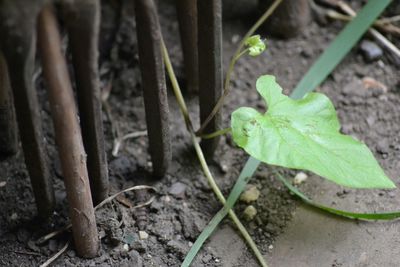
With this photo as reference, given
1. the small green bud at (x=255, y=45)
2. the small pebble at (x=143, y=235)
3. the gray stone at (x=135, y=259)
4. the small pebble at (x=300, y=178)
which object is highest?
the small green bud at (x=255, y=45)

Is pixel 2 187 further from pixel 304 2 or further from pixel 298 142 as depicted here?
pixel 304 2

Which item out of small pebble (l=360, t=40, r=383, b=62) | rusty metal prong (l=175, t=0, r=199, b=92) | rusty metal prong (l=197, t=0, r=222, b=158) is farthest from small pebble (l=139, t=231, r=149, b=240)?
small pebble (l=360, t=40, r=383, b=62)

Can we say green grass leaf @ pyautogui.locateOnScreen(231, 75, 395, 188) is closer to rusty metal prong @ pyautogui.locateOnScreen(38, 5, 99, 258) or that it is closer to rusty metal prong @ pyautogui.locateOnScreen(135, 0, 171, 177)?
rusty metal prong @ pyautogui.locateOnScreen(135, 0, 171, 177)

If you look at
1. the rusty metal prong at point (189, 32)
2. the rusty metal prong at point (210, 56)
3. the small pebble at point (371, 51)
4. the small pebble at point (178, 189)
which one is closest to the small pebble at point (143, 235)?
the small pebble at point (178, 189)

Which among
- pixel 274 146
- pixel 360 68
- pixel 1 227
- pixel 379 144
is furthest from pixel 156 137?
pixel 360 68

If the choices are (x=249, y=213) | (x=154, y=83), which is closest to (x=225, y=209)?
(x=249, y=213)

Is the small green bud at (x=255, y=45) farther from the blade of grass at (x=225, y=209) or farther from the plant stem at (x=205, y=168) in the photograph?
the blade of grass at (x=225, y=209)

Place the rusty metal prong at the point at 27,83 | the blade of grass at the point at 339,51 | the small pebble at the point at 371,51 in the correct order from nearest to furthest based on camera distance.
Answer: the rusty metal prong at the point at 27,83
the blade of grass at the point at 339,51
the small pebble at the point at 371,51
